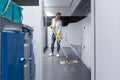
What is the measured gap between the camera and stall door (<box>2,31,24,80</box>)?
1.28 meters

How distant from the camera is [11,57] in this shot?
Answer: 4.69 ft

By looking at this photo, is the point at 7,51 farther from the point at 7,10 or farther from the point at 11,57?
the point at 7,10

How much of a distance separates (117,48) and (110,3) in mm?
480

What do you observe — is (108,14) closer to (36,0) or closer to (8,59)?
(8,59)

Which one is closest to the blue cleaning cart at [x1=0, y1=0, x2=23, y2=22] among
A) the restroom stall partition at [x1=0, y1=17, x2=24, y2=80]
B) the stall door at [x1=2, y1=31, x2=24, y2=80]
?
the restroom stall partition at [x1=0, y1=17, x2=24, y2=80]

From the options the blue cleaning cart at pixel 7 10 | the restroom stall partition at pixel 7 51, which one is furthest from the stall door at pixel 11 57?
the blue cleaning cart at pixel 7 10

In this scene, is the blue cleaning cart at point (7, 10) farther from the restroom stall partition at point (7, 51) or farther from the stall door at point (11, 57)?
the stall door at point (11, 57)

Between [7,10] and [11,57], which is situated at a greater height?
[7,10]

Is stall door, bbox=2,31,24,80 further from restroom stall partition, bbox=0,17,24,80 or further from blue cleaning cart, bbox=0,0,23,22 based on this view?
blue cleaning cart, bbox=0,0,23,22

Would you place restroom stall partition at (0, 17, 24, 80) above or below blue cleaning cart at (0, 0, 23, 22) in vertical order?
below

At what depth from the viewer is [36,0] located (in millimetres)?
2711

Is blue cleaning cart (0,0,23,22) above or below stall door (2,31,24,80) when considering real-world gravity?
above

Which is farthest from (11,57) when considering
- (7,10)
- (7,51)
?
(7,10)

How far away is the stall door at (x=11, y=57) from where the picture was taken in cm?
128
